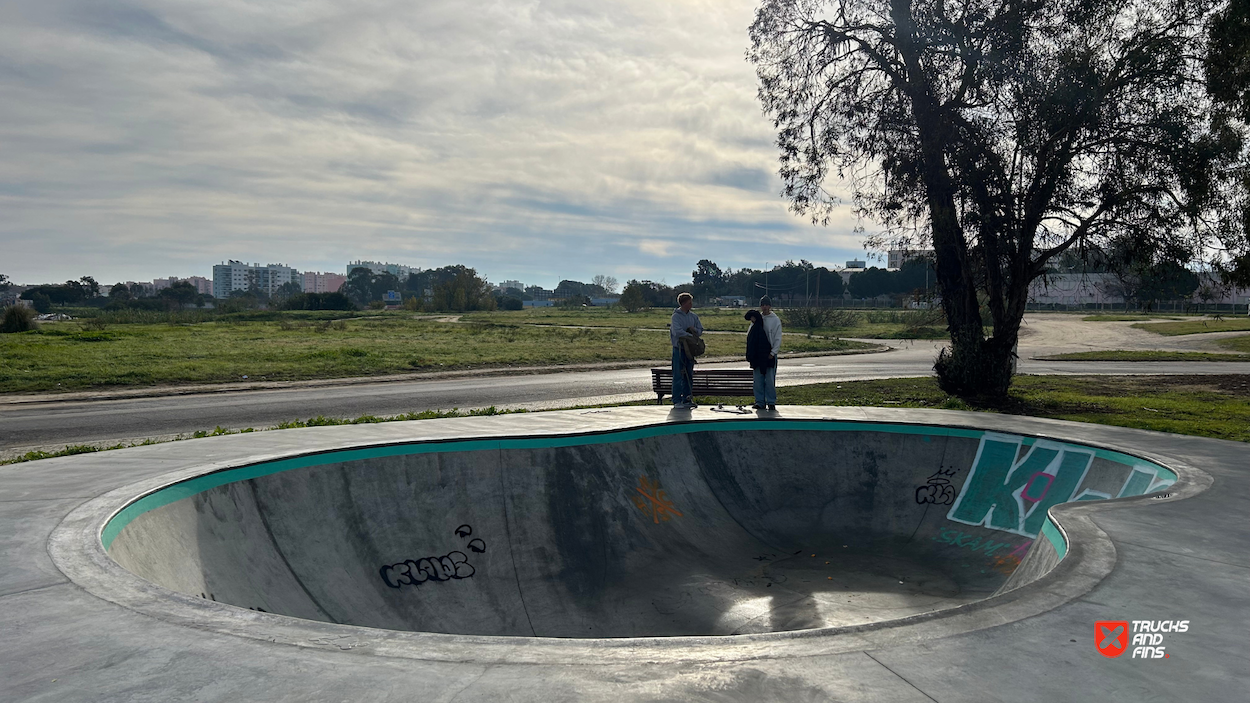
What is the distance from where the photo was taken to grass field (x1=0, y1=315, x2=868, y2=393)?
63.9ft

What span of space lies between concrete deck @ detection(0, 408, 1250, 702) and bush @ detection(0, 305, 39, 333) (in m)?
36.9

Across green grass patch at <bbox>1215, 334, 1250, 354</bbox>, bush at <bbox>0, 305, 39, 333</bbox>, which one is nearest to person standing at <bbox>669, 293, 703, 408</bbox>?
green grass patch at <bbox>1215, 334, 1250, 354</bbox>

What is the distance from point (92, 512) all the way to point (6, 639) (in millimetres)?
2483

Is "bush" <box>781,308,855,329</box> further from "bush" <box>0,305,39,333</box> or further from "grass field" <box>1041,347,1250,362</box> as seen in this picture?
"bush" <box>0,305,39,333</box>

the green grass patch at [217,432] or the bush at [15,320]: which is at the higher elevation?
the bush at [15,320]

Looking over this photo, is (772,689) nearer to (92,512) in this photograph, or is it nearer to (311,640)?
(311,640)

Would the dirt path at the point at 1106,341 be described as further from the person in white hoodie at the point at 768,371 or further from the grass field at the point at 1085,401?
the person in white hoodie at the point at 768,371

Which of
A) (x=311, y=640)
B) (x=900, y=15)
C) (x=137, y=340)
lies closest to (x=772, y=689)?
(x=311, y=640)

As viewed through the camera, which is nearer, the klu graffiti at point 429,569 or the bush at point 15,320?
the klu graffiti at point 429,569

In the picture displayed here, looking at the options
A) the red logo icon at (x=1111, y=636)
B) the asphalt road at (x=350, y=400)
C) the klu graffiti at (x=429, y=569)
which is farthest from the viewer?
the asphalt road at (x=350, y=400)

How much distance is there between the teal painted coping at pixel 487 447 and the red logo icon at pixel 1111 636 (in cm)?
143

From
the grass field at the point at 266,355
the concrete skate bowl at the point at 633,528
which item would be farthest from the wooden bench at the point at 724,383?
the grass field at the point at 266,355

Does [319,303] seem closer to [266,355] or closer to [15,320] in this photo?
[15,320]

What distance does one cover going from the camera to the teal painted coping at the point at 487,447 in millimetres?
6191
